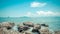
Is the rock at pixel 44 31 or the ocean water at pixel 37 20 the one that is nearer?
the rock at pixel 44 31

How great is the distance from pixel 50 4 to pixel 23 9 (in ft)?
2.03

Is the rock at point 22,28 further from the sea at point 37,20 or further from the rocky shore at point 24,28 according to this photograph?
the sea at point 37,20

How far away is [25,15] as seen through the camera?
2424 millimetres

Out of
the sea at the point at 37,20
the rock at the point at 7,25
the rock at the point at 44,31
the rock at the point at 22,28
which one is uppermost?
the sea at the point at 37,20

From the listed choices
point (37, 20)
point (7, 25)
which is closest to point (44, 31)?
point (37, 20)

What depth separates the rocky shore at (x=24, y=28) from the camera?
2309mm

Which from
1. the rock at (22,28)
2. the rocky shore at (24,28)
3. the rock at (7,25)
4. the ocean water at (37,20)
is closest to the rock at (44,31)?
the rocky shore at (24,28)

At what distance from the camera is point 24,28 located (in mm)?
2361

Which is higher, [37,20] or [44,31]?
[37,20]

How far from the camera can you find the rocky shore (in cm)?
231

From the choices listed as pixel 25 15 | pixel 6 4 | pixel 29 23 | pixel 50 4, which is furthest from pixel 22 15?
pixel 50 4

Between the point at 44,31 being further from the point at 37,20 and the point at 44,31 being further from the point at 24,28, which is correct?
the point at 24,28

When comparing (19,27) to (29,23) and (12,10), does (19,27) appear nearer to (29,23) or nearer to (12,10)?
(29,23)

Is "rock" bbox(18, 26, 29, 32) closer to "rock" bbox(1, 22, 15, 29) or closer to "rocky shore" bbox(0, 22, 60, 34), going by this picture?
"rocky shore" bbox(0, 22, 60, 34)
